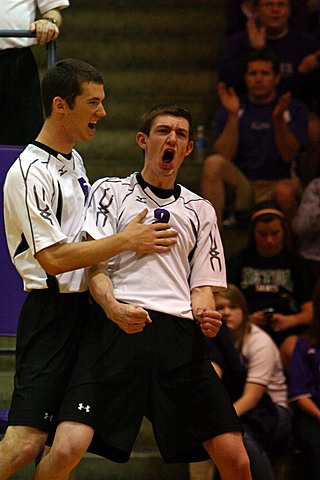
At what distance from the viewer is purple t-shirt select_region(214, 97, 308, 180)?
668cm

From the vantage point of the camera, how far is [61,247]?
355 centimetres

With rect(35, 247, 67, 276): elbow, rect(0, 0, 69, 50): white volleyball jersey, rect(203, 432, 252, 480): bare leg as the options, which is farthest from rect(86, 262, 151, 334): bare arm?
rect(0, 0, 69, 50): white volleyball jersey

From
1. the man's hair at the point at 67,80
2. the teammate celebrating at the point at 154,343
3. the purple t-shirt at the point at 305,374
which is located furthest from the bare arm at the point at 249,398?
the man's hair at the point at 67,80

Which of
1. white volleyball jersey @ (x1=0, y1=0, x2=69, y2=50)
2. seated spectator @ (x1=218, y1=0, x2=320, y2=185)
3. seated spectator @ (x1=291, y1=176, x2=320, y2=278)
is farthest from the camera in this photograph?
seated spectator @ (x1=218, y1=0, x2=320, y2=185)

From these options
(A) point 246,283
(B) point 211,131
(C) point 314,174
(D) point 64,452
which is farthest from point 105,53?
(D) point 64,452

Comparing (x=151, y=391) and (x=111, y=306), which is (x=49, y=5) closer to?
(x=111, y=306)

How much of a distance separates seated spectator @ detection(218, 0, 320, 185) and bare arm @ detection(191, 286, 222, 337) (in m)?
3.46

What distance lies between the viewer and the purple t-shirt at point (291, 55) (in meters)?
7.04

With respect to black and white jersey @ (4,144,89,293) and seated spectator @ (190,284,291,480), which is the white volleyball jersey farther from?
seated spectator @ (190,284,291,480)

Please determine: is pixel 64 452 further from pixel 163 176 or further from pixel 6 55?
pixel 6 55

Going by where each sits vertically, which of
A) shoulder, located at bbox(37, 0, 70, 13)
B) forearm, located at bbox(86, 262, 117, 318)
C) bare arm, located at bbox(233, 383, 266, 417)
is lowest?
bare arm, located at bbox(233, 383, 266, 417)

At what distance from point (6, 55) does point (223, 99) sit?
7.93 feet

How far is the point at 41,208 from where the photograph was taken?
3609 millimetres

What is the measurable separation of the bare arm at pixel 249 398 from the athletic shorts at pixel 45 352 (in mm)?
1648
